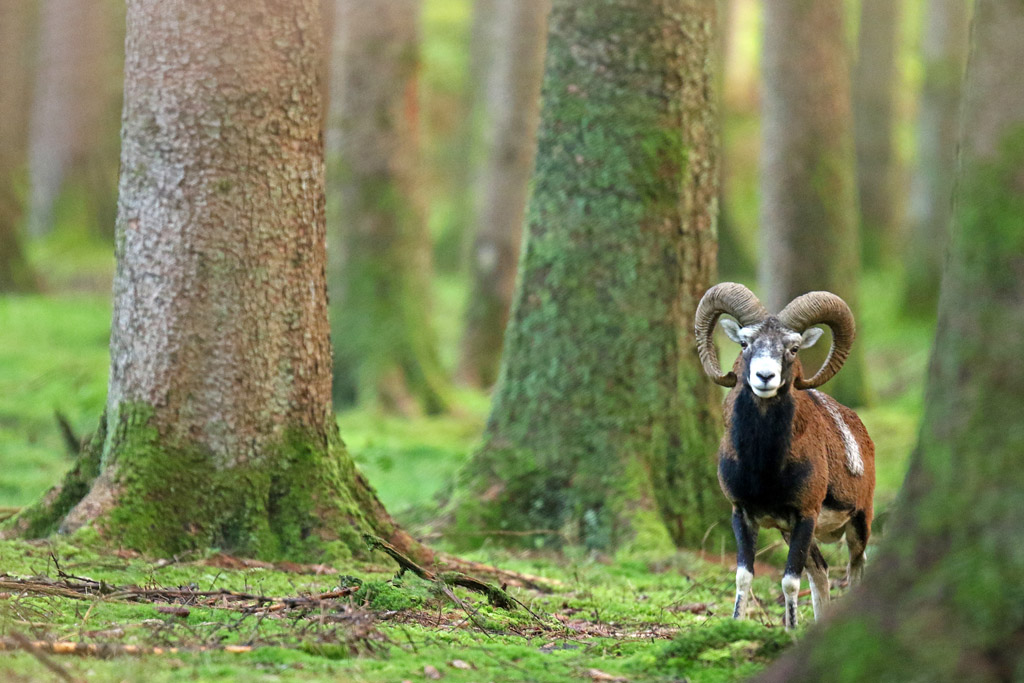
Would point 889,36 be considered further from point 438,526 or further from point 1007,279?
point 1007,279

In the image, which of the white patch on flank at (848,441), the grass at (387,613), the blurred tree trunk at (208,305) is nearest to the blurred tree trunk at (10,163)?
the grass at (387,613)

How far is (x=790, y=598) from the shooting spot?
6.50 meters

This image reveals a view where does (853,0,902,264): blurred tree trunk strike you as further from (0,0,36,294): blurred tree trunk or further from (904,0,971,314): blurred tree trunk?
(0,0,36,294): blurred tree trunk

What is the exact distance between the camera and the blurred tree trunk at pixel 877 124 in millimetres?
27375

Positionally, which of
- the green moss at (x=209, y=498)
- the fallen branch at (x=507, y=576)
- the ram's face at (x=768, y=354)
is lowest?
the fallen branch at (x=507, y=576)

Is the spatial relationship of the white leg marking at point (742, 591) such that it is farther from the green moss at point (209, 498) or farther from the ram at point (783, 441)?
the green moss at point (209, 498)

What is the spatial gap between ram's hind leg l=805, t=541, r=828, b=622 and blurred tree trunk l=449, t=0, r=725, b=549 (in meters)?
2.03

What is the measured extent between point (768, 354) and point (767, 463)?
1.99 ft

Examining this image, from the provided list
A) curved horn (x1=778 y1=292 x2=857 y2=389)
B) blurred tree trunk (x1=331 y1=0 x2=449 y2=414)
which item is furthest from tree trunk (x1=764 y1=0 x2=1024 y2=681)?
blurred tree trunk (x1=331 y1=0 x2=449 y2=414)

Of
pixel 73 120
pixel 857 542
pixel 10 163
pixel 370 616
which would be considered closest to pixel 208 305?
pixel 370 616

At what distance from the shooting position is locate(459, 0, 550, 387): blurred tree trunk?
61.4 ft

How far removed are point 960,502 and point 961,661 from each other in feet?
1.80

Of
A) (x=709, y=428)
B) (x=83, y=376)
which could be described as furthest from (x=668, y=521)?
(x=83, y=376)

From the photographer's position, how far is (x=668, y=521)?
9.29 metres
